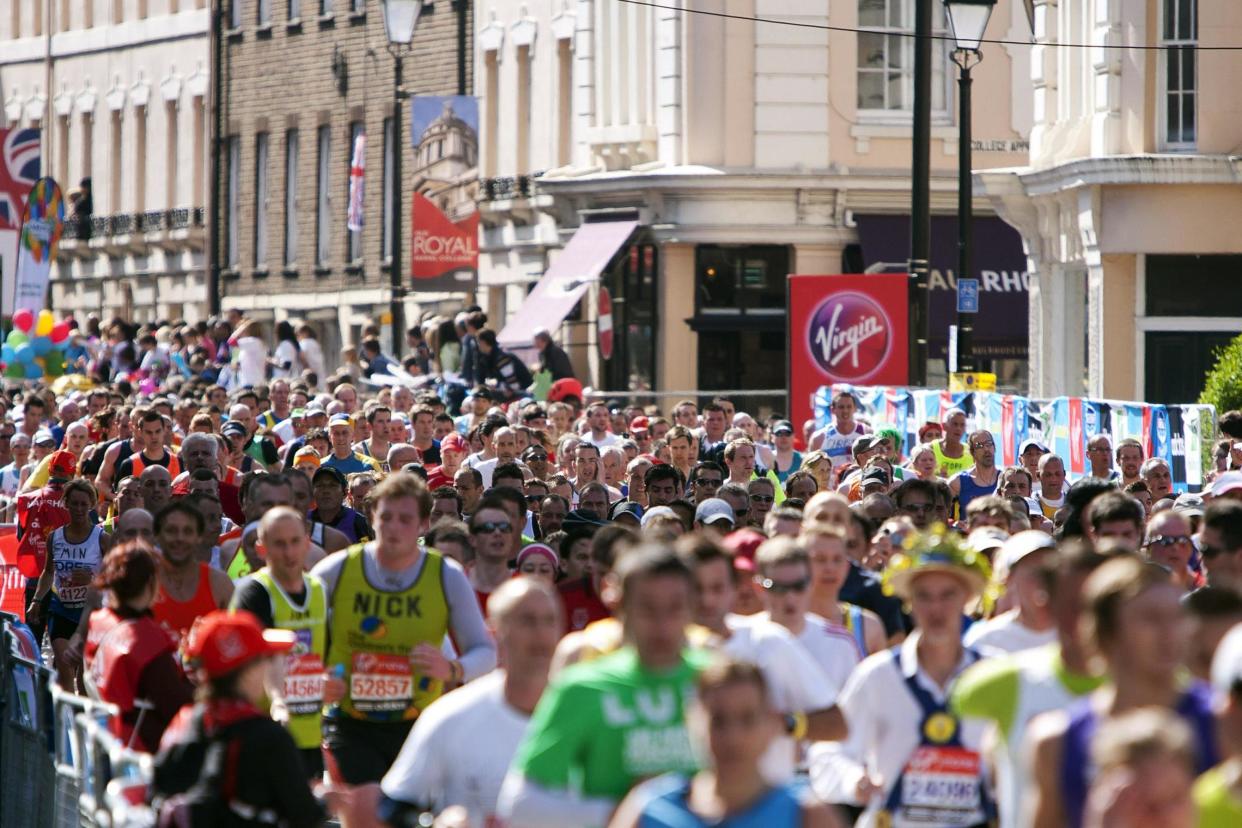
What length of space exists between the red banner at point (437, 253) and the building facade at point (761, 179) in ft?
3.52

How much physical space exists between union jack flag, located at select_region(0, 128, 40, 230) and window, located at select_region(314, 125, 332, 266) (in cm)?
1750

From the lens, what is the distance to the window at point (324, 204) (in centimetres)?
4988

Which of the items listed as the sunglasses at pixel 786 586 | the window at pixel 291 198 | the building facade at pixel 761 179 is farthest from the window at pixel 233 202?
the sunglasses at pixel 786 586

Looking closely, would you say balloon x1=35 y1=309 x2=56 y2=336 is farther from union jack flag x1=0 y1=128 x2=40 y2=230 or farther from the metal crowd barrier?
the metal crowd barrier

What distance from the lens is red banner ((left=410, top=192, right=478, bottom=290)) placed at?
38.4m

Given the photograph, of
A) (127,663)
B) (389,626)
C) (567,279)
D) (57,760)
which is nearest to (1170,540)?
(389,626)

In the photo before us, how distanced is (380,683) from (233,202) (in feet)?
148

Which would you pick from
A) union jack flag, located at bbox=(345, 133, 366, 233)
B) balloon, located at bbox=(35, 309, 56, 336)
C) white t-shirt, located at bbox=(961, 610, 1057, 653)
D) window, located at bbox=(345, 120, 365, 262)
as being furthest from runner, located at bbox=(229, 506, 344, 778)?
window, located at bbox=(345, 120, 365, 262)

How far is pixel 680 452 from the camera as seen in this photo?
18953 millimetres

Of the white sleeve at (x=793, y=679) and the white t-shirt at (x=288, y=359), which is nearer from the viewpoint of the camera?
the white sleeve at (x=793, y=679)

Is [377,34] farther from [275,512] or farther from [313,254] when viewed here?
[275,512]

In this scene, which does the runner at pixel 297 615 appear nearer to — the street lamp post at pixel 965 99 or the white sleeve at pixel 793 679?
the white sleeve at pixel 793 679

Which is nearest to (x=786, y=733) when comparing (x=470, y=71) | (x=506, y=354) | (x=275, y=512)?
(x=275, y=512)

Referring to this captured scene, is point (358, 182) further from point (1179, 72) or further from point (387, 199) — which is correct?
point (1179, 72)
